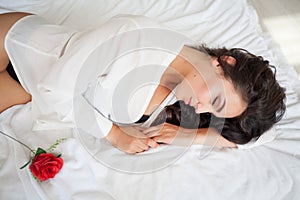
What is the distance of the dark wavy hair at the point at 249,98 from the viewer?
89cm

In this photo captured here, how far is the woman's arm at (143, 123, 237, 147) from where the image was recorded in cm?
102

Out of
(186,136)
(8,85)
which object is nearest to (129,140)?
(186,136)

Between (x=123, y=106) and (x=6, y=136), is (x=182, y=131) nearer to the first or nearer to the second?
(x=123, y=106)

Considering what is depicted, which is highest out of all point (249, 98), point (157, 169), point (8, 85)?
point (249, 98)

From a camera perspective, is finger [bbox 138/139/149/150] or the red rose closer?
the red rose

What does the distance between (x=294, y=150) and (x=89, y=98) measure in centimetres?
69

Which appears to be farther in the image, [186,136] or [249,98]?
[186,136]

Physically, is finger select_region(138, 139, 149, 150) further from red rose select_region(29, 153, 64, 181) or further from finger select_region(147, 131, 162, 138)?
red rose select_region(29, 153, 64, 181)

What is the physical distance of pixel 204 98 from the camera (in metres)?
0.91

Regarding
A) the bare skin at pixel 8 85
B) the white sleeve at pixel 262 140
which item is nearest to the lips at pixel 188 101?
the white sleeve at pixel 262 140

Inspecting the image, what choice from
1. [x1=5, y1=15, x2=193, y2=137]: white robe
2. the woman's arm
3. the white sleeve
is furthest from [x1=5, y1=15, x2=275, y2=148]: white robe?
the white sleeve

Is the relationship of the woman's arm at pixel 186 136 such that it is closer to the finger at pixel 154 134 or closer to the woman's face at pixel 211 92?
the finger at pixel 154 134

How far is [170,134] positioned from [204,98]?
0.19 meters

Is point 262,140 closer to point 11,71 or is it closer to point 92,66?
point 92,66
